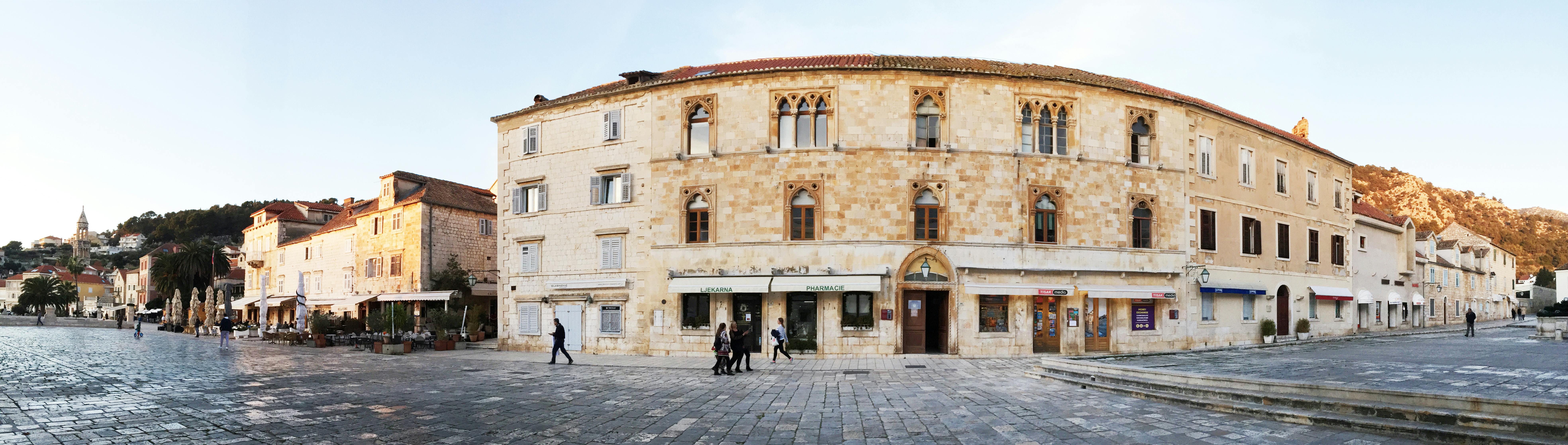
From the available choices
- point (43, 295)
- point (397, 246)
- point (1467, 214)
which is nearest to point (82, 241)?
point (43, 295)

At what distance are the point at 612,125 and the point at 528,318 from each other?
7.93m

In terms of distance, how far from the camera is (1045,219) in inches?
1120

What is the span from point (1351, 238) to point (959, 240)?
24324mm

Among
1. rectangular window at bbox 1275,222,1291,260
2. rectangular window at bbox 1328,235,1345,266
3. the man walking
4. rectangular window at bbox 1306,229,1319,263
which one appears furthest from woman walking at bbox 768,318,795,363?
rectangular window at bbox 1328,235,1345,266

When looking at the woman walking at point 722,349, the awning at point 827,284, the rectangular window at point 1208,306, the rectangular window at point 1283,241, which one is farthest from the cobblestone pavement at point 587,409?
the rectangular window at point 1283,241

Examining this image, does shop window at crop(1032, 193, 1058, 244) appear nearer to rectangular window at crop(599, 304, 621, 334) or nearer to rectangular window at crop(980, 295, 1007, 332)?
rectangular window at crop(980, 295, 1007, 332)

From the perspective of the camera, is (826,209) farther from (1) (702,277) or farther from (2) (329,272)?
(2) (329,272)

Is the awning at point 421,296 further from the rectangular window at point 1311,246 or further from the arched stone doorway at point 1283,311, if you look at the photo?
the rectangular window at point 1311,246

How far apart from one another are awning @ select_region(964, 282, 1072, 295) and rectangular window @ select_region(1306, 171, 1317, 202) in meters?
16.3

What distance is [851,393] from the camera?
16406mm

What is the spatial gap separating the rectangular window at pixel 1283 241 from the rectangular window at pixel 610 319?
1020 inches

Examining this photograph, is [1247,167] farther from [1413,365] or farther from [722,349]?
[722,349]

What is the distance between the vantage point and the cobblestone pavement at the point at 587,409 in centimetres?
1119

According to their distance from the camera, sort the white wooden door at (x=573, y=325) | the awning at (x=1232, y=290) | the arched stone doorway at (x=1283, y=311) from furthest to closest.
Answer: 1. the arched stone doorway at (x=1283, y=311)
2. the awning at (x=1232, y=290)
3. the white wooden door at (x=573, y=325)
